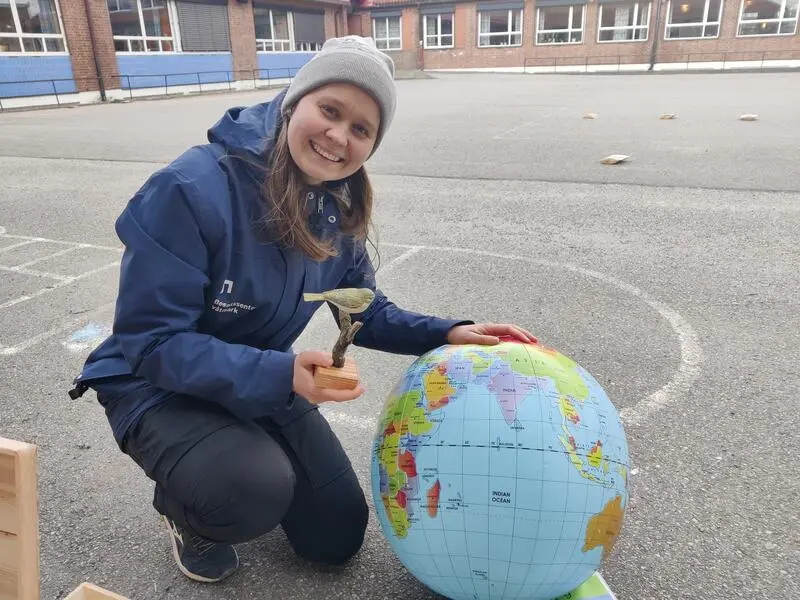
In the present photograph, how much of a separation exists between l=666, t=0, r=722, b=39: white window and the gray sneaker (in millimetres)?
40039

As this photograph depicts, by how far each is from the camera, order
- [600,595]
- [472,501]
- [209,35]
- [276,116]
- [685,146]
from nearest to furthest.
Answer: [472,501] < [600,595] < [276,116] < [685,146] < [209,35]

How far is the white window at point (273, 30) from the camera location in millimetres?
32125

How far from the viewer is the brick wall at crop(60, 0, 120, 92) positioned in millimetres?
22672

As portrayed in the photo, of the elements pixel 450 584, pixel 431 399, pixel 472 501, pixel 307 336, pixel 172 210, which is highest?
pixel 172 210

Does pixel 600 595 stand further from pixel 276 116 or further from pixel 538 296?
pixel 538 296

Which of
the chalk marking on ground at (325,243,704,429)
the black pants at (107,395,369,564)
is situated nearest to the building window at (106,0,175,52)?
the chalk marking on ground at (325,243,704,429)

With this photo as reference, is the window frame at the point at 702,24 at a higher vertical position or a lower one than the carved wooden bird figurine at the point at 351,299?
higher

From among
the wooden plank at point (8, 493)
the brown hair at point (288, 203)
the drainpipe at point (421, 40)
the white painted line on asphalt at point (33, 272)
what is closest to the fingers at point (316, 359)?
the brown hair at point (288, 203)

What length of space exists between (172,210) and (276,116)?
50 cm

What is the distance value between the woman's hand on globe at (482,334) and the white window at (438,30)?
41.5 m

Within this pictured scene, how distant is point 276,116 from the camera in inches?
85.5

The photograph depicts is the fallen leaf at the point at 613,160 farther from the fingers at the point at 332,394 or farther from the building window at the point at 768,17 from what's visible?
the building window at the point at 768,17

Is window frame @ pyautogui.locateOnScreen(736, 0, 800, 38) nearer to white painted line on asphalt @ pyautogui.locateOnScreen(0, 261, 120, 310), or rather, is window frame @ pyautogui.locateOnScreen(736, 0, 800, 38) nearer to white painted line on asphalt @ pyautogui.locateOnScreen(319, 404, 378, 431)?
white painted line on asphalt @ pyautogui.locateOnScreen(0, 261, 120, 310)

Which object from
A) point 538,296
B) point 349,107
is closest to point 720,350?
point 538,296
